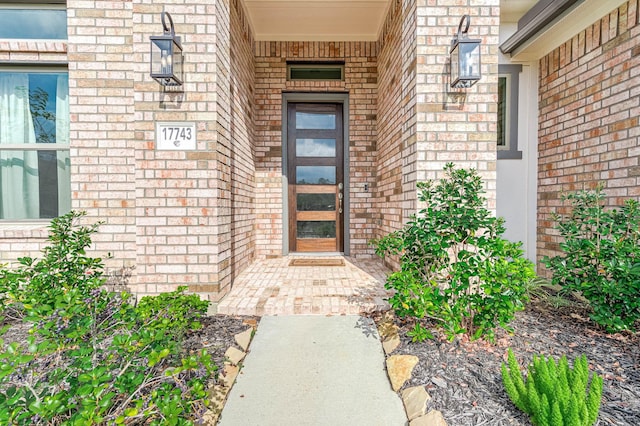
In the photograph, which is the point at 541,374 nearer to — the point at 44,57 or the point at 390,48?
the point at 390,48

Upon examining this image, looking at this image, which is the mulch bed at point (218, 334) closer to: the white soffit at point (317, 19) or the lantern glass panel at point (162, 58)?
the lantern glass panel at point (162, 58)

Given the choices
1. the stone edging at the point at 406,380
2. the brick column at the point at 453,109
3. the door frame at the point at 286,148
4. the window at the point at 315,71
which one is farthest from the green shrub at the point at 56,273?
the window at the point at 315,71

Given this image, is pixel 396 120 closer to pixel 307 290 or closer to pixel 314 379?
pixel 307 290

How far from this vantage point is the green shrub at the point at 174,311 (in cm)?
183

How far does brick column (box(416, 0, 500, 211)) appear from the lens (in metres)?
2.48

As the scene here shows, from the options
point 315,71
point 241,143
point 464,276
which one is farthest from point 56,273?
point 315,71

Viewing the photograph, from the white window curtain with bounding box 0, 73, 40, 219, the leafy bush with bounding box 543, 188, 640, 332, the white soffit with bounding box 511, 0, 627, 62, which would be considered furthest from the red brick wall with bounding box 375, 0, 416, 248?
the white window curtain with bounding box 0, 73, 40, 219

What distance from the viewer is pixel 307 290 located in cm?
278

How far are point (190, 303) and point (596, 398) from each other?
2.16 meters

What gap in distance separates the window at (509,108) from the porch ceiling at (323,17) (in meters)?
0.64

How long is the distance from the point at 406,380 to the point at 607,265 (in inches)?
64.6

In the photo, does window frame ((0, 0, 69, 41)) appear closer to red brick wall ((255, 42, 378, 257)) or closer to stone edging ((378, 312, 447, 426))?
red brick wall ((255, 42, 378, 257))

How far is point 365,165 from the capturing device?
4441 millimetres

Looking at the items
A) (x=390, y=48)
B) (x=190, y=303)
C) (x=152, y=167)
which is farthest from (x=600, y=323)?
(x=152, y=167)
